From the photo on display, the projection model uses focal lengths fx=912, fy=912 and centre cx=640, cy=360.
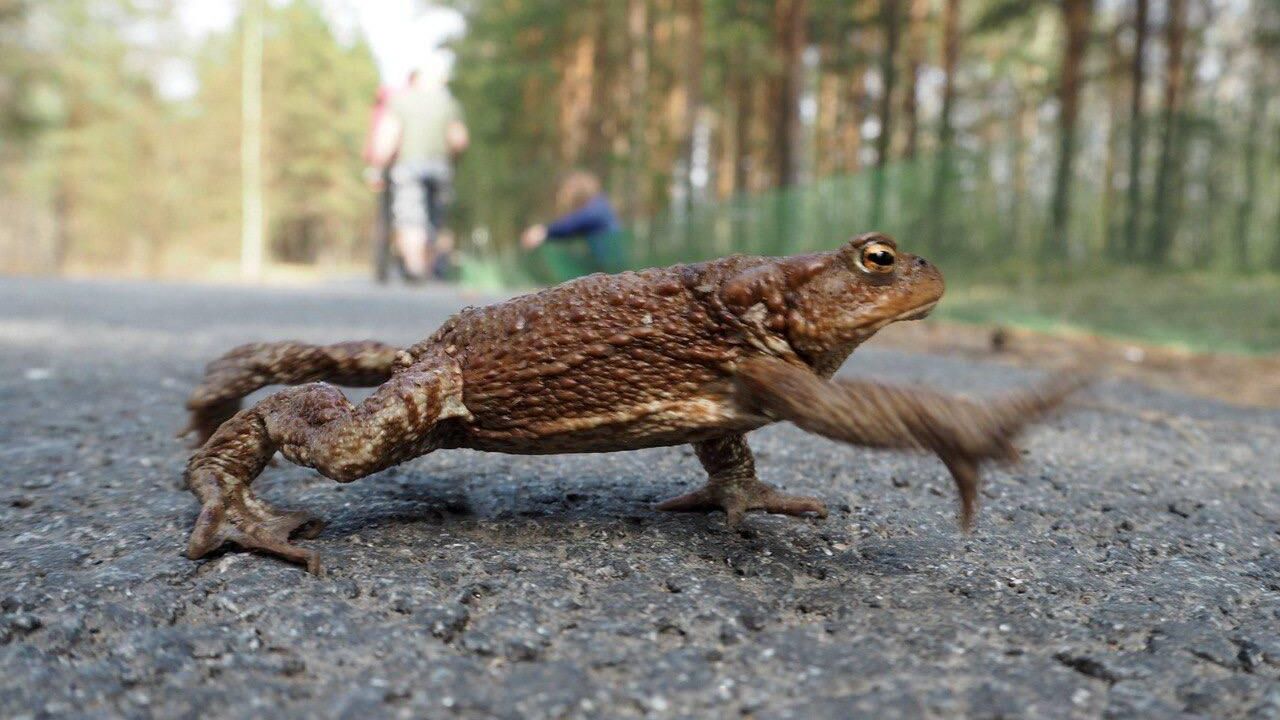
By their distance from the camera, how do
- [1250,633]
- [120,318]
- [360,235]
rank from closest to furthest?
1. [1250,633]
2. [120,318]
3. [360,235]

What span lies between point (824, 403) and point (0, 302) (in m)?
9.20

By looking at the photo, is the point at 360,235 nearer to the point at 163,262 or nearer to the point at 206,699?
the point at 163,262

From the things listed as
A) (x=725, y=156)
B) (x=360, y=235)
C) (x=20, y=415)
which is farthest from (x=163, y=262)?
(x=20, y=415)

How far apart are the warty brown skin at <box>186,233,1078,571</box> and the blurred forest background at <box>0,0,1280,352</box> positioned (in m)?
7.36

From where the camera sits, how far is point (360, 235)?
7006cm

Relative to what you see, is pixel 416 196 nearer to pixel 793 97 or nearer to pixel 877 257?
pixel 793 97

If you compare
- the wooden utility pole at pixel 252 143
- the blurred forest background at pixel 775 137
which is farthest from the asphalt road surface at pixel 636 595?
the wooden utility pole at pixel 252 143

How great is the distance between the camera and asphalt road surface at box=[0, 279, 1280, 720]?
1309 mm

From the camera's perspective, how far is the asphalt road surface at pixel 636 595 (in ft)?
4.29

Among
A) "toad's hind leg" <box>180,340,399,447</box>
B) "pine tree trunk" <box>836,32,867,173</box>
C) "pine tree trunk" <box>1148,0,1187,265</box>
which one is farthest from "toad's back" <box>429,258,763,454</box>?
"pine tree trunk" <box>836,32,867,173</box>

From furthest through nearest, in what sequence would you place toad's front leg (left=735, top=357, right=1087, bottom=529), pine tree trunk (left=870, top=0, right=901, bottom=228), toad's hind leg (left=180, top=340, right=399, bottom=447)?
1. pine tree trunk (left=870, top=0, right=901, bottom=228)
2. toad's hind leg (left=180, top=340, right=399, bottom=447)
3. toad's front leg (left=735, top=357, right=1087, bottom=529)

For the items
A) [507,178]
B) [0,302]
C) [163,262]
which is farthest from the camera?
[163,262]

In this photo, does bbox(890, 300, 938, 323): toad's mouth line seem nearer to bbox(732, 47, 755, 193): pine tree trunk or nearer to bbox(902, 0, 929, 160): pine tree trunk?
bbox(902, 0, 929, 160): pine tree trunk

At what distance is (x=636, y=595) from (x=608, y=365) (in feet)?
1.46
